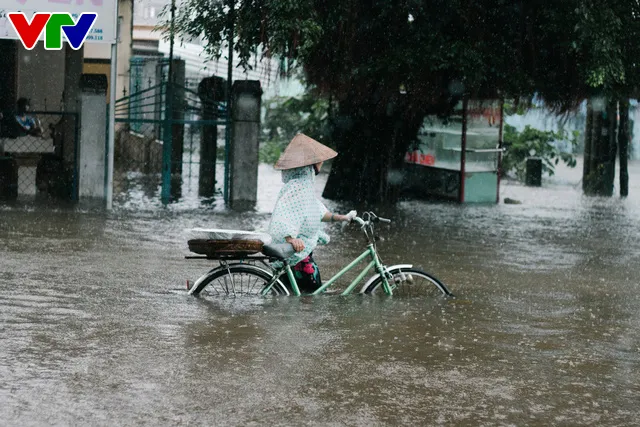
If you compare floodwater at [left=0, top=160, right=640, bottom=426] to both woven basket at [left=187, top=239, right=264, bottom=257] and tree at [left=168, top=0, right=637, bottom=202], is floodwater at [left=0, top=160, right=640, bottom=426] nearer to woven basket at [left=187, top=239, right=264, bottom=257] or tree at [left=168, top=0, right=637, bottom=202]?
woven basket at [left=187, top=239, right=264, bottom=257]

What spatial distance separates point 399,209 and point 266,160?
45.5ft

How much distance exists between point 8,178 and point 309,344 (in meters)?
12.2

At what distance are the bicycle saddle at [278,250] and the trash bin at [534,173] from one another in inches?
790

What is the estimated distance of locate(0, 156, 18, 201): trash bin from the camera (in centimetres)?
1873

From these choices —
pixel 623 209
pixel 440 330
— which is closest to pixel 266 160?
pixel 623 209

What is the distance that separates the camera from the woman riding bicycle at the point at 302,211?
925cm

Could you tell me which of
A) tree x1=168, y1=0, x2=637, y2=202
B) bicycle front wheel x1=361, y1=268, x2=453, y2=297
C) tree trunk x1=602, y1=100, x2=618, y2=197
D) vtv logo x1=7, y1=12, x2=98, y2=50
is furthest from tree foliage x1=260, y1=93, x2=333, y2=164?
bicycle front wheel x1=361, y1=268, x2=453, y2=297

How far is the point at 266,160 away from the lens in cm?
3366

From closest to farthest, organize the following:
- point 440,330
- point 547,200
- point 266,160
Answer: point 440,330 → point 547,200 → point 266,160

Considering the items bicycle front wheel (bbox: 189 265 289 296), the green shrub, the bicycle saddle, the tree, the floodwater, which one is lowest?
the floodwater

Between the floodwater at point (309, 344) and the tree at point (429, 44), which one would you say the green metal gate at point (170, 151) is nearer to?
the tree at point (429, 44)

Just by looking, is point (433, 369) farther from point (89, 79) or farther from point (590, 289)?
point (89, 79)

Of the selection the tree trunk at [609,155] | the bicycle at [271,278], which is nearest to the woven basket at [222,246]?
the bicycle at [271,278]

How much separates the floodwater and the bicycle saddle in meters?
0.38
